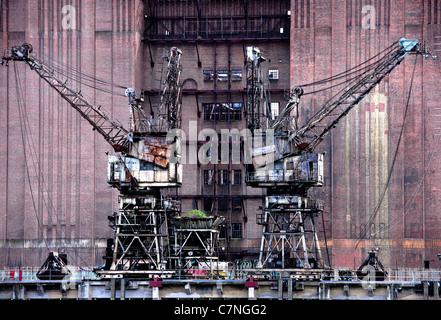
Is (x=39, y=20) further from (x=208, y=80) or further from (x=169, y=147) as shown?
(x=169, y=147)

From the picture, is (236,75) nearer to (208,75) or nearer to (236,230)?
(208,75)

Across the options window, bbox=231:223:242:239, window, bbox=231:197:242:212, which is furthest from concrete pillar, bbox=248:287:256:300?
window, bbox=231:197:242:212

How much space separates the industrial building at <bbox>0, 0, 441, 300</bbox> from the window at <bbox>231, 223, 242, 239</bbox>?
0.15 meters

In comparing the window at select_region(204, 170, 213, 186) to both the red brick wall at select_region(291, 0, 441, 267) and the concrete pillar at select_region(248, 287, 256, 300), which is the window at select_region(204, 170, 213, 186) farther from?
the concrete pillar at select_region(248, 287, 256, 300)


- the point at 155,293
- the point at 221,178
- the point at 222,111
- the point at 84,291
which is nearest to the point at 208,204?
the point at 221,178

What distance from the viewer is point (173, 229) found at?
85750 mm

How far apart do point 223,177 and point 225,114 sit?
6788 mm

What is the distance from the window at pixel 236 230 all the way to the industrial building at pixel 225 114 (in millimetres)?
148

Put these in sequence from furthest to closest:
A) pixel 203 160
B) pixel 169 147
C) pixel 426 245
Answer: pixel 203 160
pixel 426 245
pixel 169 147

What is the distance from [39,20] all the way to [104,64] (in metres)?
8.42

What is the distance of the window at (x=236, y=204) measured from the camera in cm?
9762

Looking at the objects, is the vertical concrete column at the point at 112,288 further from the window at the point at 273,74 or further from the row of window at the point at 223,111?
the window at the point at 273,74
